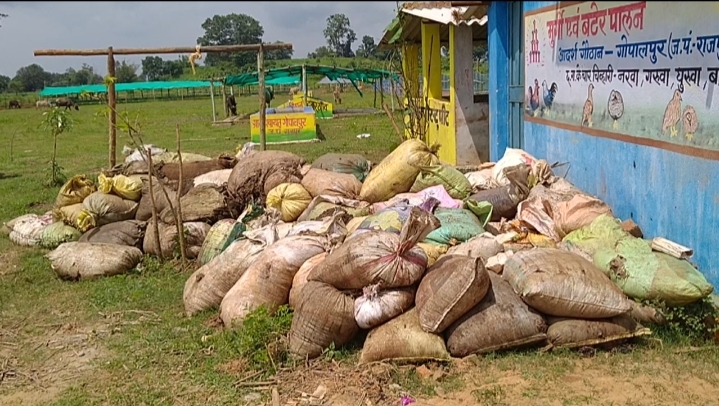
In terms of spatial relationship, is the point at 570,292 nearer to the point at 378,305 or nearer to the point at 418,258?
the point at 418,258

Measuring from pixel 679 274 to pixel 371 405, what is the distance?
6.62 feet

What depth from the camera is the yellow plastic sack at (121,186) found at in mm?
7283

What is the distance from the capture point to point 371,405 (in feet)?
11.1

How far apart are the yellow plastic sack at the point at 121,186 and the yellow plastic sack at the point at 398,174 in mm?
2713

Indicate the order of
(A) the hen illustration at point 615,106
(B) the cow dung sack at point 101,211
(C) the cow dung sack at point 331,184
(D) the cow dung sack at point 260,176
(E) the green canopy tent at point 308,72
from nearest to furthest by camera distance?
(A) the hen illustration at point 615,106 → (C) the cow dung sack at point 331,184 → (D) the cow dung sack at point 260,176 → (B) the cow dung sack at point 101,211 → (E) the green canopy tent at point 308,72

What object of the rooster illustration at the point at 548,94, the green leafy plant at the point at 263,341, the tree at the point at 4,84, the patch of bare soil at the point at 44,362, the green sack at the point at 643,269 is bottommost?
the patch of bare soil at the point at 44,362

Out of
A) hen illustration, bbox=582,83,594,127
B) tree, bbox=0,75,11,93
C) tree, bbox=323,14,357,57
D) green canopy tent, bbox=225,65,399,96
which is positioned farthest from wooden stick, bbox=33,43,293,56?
tree, bbox=0,75,11,93

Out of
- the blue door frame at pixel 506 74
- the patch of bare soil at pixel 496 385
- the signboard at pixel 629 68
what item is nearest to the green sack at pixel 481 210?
the signboard at pixel 629 68

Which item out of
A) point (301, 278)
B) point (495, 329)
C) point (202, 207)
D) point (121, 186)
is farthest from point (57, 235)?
point (495, 329)

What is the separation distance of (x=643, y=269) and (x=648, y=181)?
1027mm

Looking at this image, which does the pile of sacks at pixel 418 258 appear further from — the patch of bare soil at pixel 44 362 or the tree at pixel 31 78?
the tree at pixel 31 78

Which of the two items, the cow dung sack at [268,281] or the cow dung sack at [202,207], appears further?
the cow dung sack at [202,207]

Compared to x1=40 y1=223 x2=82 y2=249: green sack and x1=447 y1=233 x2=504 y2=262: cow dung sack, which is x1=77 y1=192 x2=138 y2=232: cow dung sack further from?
x1=447 y1=233 x2=504 y2=262: cow dung sack

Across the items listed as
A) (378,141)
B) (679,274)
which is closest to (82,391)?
(679,274)
